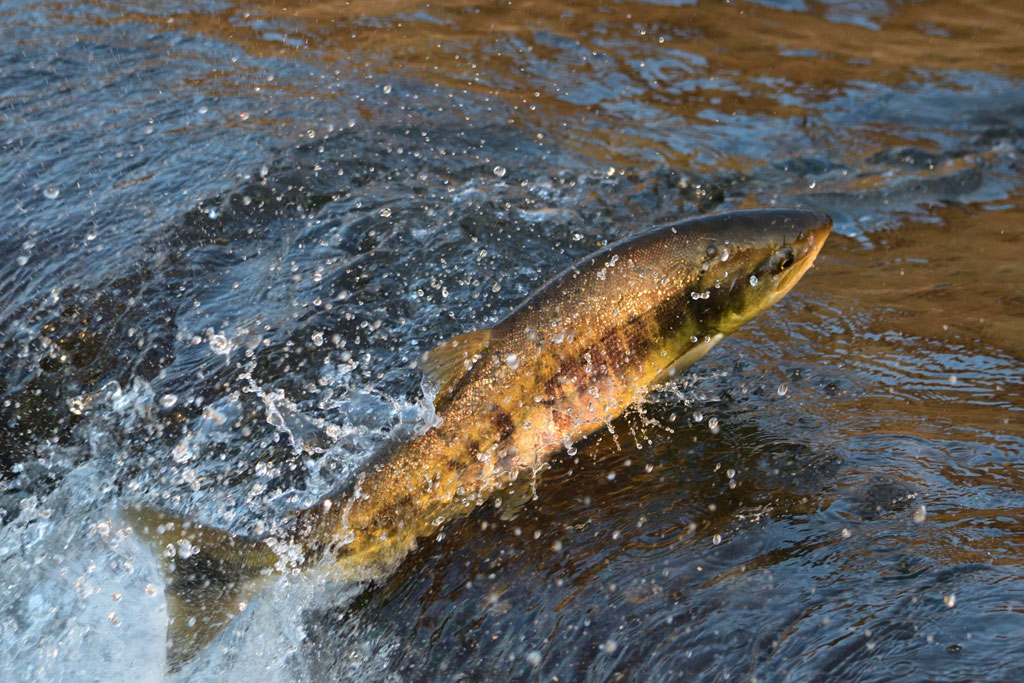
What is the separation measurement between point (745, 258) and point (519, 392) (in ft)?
3.25

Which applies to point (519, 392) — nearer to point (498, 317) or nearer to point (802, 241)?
point (802, 241)

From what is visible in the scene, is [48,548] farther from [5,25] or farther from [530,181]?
[5,25]

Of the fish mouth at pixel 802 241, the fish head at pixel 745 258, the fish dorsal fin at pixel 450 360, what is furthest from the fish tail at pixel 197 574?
the fish mouth at pixel 802 241

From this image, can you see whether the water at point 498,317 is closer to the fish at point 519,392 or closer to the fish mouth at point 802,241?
the fish at point 519,392

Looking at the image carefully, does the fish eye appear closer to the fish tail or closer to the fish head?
the fish head

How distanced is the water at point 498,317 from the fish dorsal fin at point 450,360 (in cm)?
14

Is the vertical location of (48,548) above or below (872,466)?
below

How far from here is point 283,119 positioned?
6.96 meters

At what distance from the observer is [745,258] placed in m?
3.68

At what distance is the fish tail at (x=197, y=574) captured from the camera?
3.20 metres

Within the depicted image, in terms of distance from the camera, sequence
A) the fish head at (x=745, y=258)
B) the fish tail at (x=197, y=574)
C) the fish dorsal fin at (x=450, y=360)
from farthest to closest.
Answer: the fish head at (x=745, y=258) → the fish dorsal fin at (x=450, y=360) → the fish tail at (x=197, y=574)

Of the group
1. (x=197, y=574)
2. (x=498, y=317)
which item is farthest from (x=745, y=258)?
(x=197, y=574)

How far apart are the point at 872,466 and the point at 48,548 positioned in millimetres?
3152

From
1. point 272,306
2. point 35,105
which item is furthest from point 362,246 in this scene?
point 35,105
